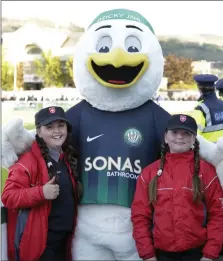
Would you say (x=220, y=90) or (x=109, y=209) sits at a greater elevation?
(x=220, y=90)

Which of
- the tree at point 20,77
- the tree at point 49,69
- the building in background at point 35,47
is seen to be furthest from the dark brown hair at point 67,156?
the tree at point 49,69

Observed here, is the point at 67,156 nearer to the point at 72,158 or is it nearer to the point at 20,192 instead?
the point at 72,158

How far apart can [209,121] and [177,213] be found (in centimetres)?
174

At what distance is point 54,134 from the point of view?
2570 mm

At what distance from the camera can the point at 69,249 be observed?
9.02ft

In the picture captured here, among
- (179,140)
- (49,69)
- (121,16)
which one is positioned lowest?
(179,140)

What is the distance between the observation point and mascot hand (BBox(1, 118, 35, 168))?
2.64 metres

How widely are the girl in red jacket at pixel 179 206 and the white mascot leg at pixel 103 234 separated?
0.22 meters

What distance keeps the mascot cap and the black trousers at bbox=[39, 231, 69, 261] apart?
1.41 metres

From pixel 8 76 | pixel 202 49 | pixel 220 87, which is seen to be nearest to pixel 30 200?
pixel 220 87

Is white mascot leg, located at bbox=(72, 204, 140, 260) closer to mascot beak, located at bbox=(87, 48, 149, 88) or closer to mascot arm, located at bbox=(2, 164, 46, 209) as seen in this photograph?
mascot arm, located at bbox=(2, 164, 46, 209)

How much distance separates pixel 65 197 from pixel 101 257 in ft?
1.63

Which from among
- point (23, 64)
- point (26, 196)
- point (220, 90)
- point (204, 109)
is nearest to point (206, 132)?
point (204, 109)

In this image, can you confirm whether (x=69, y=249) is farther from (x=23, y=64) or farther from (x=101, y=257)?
(x=23, y=64)
